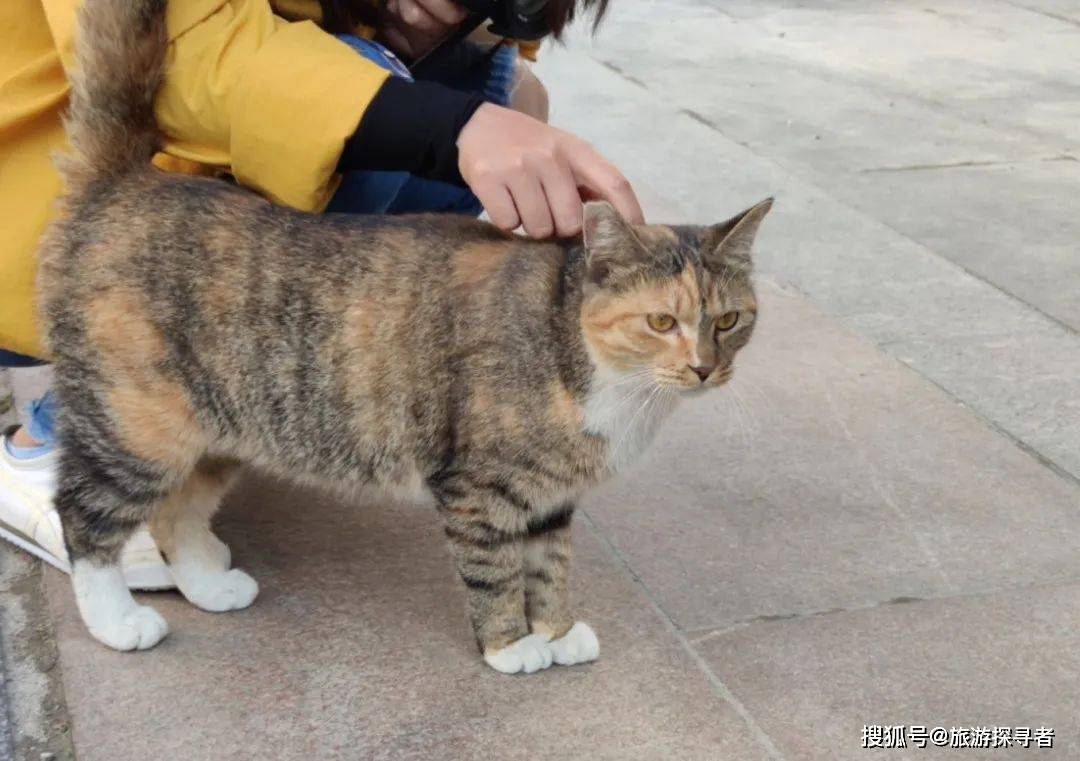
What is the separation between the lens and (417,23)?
3.08 meters

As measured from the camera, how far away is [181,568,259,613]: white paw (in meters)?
2.92

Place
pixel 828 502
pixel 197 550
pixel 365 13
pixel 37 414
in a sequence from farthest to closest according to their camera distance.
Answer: pixel 828 502
pixel 37 414
pixel 365 13
pixel 197 550

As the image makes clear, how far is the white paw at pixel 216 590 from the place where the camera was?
2.92 m

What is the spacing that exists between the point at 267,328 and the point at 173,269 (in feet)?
0.69

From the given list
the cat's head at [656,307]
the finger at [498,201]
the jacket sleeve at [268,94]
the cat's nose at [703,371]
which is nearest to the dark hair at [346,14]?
the jacket sleeve at [268,94]

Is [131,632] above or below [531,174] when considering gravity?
below

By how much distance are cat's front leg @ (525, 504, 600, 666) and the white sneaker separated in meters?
0.80

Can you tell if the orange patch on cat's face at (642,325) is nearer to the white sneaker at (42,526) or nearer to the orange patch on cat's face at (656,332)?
the orange patch on cat's face at (656,332)

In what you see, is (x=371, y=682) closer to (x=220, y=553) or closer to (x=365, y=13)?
(x=220, y=553)

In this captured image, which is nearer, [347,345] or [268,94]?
[268,94]

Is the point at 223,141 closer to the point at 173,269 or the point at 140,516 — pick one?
the point at 173,269

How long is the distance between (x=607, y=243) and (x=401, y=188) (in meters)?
0.87

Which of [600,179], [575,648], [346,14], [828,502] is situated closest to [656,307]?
[600,179]

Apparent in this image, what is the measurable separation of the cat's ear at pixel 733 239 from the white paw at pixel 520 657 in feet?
2.74
